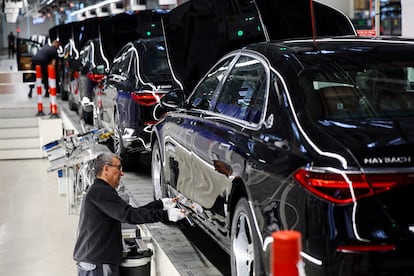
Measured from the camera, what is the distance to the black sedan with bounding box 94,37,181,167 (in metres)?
9.73

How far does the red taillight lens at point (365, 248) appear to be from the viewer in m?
3.84

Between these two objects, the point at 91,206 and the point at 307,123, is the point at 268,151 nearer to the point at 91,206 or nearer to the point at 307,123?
the point at 307,123

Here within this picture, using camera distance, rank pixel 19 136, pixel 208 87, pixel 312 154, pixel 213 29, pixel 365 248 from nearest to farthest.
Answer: pixel 365 248 → pixel 312 154 → pixel 208 87 → pixel 213 29 → pixel 19 136

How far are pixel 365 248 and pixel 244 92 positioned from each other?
67.3 inches

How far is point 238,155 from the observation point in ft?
15.8

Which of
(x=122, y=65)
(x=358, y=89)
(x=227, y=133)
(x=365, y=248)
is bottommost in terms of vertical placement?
(x=365, y=248)

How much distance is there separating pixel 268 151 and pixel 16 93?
2137 cm

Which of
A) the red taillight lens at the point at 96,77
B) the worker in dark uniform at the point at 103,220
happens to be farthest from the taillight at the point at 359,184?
the red taillight lens at the point at 96,77

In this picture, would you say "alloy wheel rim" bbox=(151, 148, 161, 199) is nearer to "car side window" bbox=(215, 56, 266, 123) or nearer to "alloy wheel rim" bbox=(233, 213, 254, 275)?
"car side window" bbox=(215, 56, 266, 123)

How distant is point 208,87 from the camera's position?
20.7 ft

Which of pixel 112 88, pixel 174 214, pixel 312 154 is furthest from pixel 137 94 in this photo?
pixel 312 154

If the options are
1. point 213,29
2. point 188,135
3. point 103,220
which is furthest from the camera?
point 213,29

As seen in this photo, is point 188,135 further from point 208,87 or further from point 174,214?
point 174,214

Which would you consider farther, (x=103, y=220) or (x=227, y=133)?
(x=103, y=220)
